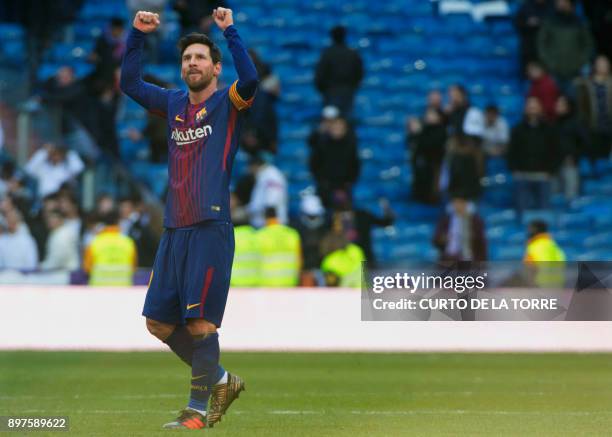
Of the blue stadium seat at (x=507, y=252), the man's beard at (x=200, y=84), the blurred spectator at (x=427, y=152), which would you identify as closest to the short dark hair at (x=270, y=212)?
the blurred spectator at (x=427, y=152)

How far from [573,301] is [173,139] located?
9.55 meters

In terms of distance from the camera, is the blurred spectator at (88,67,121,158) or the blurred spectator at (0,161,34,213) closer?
the blurred spectator at (0,161,34,213)

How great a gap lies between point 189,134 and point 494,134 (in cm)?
1473

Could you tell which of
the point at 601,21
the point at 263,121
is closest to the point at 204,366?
the point at 263,121

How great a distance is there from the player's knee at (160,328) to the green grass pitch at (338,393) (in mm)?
529

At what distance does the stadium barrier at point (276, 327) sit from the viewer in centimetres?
1723

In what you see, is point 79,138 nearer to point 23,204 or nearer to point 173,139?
point 23,204

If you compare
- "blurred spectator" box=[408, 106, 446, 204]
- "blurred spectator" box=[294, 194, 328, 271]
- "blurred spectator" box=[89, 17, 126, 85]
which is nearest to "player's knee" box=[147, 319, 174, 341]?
"blurred spectator" box=[294, 194, 328, 271]

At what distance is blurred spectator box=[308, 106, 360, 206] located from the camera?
830 inches

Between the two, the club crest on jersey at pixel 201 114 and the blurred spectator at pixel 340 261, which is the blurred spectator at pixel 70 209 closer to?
the blurred spectator at pixel 340 261

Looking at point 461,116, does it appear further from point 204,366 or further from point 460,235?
point 204,366

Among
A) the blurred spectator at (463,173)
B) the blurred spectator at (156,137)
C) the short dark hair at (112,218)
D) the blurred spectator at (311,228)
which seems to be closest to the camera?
the short dark hair at (112,218)

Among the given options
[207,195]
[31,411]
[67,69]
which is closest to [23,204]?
[67,69]

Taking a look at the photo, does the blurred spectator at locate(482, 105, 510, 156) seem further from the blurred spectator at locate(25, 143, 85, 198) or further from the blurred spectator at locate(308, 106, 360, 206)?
the blurred spectator at locate(25, 143, 85, 198)
